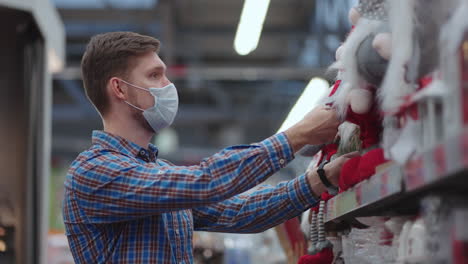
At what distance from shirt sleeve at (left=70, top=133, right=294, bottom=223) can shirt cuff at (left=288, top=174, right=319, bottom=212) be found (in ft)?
1.12

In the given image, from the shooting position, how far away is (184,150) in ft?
45.6

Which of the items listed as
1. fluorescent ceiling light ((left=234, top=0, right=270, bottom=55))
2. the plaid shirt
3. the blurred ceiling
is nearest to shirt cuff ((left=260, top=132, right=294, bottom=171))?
the plaid shirt

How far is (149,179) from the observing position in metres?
2.09

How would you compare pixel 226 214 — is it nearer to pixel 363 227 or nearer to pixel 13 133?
pixel 363 227

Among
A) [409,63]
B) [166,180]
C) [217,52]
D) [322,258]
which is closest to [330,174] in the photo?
[322,258]

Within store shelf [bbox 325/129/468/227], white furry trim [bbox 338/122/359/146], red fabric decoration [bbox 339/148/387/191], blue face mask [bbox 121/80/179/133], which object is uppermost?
blue face mask [bbox 121/80/179/133]

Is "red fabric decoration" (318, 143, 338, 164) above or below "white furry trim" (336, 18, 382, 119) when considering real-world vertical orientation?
below

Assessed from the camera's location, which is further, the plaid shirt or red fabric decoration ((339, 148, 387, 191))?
the plaid shirt

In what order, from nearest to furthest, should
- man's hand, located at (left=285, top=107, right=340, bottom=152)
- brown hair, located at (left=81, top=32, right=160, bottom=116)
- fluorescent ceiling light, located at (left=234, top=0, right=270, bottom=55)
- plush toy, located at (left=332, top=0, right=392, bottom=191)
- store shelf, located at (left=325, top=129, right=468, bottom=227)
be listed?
1. store shelf, located at (left=325, top=129, right=468, bottom=227)
2. plush toy, located at (left=332, top=0, right=392, bottom=191)
3. man's hand, located at (left=285, top=107, right=340, bottom=152)
4. brown hair, located at (left=81, top=32, right=160, bottom=116)
5. fluorescent ceiling light, located at (left=234, top=0, right=270, bottom=55)

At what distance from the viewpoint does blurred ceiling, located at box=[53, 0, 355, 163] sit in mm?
9203

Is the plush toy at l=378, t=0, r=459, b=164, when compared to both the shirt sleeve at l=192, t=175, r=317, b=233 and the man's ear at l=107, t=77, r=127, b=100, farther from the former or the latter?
the man's ear at l=107, t=77, r=127, b=100

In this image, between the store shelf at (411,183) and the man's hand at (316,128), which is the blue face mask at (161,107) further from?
the store shelf at (411,183)

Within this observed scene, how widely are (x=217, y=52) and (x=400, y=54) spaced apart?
10759 millimetres

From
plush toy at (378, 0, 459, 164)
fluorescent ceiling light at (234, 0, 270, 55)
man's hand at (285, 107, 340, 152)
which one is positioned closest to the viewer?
plush toy at (378, 0, 459, 164)
